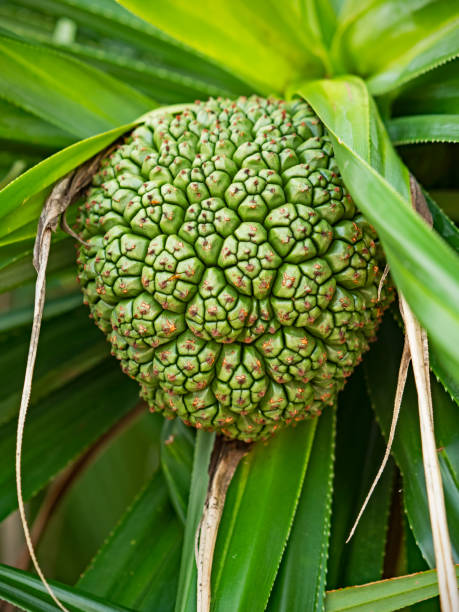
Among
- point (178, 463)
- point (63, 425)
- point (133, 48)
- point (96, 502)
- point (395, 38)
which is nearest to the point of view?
point (395, 38)

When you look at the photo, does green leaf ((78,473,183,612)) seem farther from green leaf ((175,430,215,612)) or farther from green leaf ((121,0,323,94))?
green leaf ((121,0,323,94))

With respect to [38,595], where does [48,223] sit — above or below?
above

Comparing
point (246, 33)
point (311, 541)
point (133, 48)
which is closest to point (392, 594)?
point (311, 541)

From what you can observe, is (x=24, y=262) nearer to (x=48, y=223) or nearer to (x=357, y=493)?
(x=48, y=223)

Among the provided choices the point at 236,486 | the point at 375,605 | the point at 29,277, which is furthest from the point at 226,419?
the point at 29,277

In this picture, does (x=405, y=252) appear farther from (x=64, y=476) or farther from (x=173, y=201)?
(x=64, y=476)

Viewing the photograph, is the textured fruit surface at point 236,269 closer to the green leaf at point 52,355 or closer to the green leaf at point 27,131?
the green leaf at point 27,131
